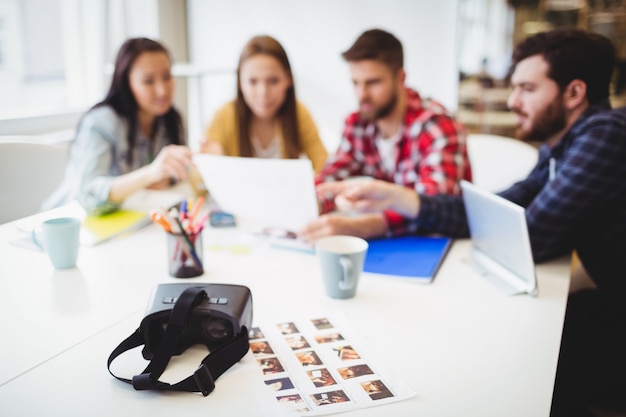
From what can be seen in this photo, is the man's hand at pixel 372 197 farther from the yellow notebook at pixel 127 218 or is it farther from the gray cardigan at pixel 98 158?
the gray cardigan at pixel 98 158

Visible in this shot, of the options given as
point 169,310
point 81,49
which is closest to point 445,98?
point 81,49

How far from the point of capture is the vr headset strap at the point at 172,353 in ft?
2.28

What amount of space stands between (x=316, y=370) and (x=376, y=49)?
1.18m

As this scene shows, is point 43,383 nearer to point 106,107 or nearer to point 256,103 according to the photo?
point 106,107

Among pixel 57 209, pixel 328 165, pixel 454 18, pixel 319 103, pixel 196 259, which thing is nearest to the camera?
pixel 196 259

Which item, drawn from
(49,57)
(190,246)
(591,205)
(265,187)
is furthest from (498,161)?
(49,57)

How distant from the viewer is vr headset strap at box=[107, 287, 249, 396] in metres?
0.70

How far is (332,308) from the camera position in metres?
0.95

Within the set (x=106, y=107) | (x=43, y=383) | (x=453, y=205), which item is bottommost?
(x=43, y=383)

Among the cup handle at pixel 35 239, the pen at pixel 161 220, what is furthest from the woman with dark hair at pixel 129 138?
the pen at pixel 161 220

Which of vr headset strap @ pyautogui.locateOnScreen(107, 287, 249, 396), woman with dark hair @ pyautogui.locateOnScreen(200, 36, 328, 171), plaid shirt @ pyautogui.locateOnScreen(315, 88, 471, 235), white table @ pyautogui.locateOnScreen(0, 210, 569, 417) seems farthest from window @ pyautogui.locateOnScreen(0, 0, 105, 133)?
plaid shirt @ pyautogui.locateOnScreen(315, 88, 471, 235)

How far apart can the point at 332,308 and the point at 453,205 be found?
1.75ft

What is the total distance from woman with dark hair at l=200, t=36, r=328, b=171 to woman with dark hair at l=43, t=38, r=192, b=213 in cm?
19

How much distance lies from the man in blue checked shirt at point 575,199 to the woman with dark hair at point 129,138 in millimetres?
568
